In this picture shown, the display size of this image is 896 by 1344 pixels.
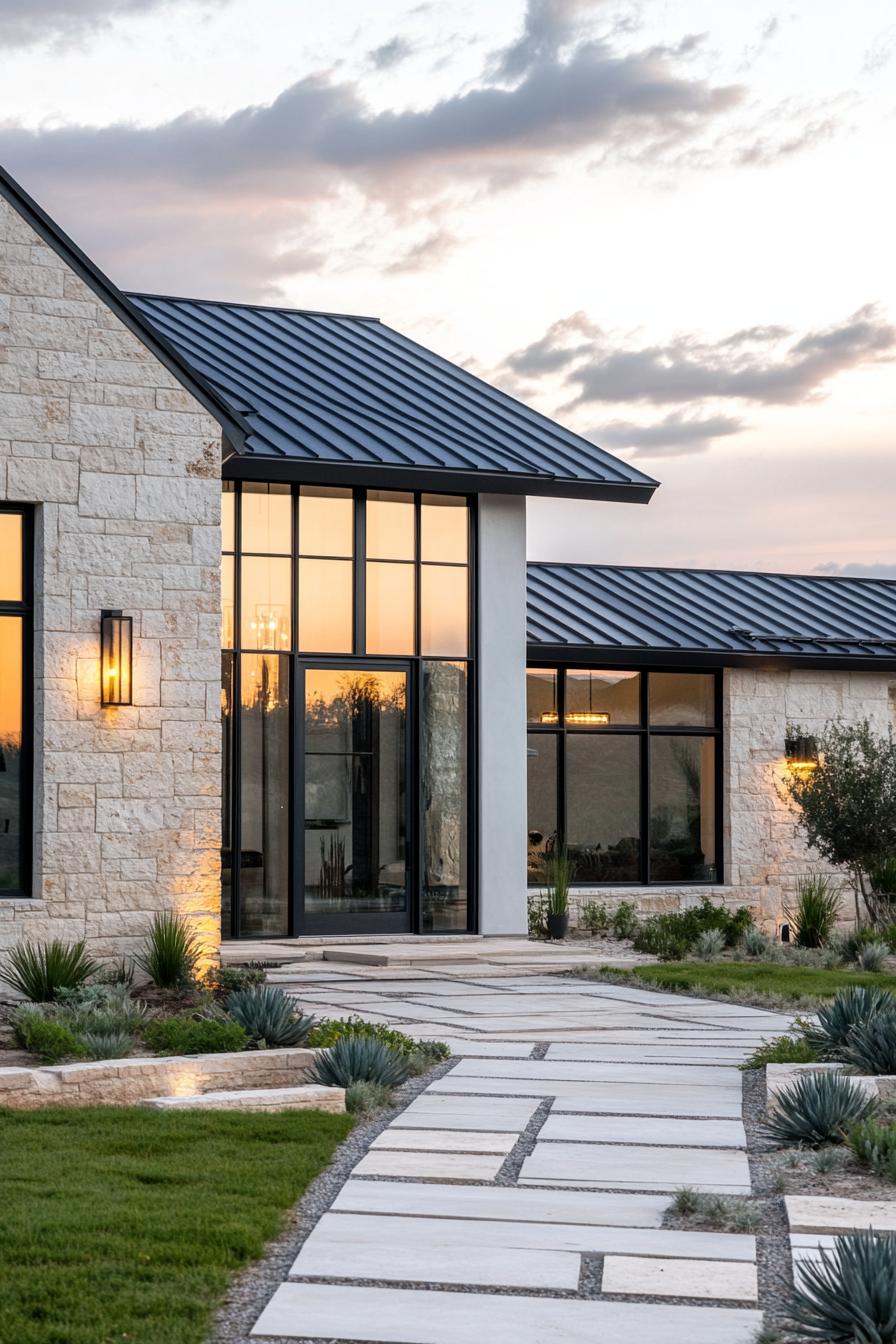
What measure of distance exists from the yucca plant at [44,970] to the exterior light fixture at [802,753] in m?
10.5

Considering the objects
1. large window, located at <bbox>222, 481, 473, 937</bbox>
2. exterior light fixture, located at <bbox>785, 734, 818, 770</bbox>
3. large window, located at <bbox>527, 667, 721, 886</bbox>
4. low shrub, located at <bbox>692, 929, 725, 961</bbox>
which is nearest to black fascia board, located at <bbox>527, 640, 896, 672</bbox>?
large window, located at <bbox>527, 667, 721, 886</bbox>

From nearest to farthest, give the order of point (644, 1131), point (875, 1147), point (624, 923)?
1. point (875, 1147)
2. point (644, 1131)
3. point (624, 923)

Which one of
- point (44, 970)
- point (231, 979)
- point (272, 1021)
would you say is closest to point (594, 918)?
point (231, 979)

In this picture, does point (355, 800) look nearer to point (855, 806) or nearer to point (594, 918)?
point (594, 918)

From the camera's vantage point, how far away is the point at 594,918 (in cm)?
1773

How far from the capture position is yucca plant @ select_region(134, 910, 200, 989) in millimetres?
11703

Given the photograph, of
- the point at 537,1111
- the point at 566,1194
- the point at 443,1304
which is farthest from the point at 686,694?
the point at 443,1304

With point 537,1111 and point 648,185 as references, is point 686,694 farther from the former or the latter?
point 537,1111

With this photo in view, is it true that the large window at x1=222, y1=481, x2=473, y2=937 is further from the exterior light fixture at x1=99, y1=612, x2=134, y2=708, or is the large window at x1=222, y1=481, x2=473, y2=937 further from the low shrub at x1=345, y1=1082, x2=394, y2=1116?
the low shrub at x1=345, y1=1082, x2=394, y2=1116

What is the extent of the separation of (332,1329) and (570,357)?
21581mm

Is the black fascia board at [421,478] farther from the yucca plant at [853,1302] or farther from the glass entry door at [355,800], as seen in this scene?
the yucca plant at [853,1302]

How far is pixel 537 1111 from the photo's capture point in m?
7.36

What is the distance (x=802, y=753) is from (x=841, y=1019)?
1132 centimetres

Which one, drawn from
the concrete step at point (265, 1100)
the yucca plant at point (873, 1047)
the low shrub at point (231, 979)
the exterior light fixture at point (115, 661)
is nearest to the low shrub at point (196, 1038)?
the concrete step at point (265, 1100)
